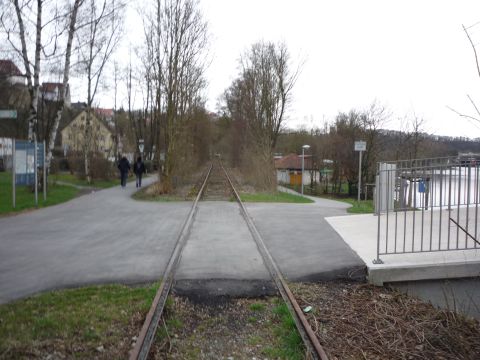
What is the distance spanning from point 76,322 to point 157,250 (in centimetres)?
361

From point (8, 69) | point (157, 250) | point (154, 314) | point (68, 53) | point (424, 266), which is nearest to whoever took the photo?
point (154, 314)

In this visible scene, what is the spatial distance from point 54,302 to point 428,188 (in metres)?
6.62

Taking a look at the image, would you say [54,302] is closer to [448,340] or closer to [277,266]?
[277,266]

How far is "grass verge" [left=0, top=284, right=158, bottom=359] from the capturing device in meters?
4.35

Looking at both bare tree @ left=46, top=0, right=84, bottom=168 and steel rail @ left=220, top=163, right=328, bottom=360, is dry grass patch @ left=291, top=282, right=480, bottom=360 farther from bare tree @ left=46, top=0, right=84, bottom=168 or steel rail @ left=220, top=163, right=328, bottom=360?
bare tree @ left=46, top=0, right=84, bottom=168

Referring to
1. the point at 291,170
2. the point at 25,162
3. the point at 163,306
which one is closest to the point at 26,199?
the point at 25,162

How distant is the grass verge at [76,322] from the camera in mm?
4348

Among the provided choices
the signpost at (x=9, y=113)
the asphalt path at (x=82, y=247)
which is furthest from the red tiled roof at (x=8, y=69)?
the asphalt path at (x=82, y=247)

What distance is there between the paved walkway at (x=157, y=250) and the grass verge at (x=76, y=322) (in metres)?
0.56

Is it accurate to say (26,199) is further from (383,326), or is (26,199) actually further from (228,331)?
(383,326)

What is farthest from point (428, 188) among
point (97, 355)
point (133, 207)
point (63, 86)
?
point (63, 86)

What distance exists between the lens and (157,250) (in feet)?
28.1

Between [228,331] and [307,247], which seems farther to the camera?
[307,247]

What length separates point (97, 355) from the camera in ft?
14.0
